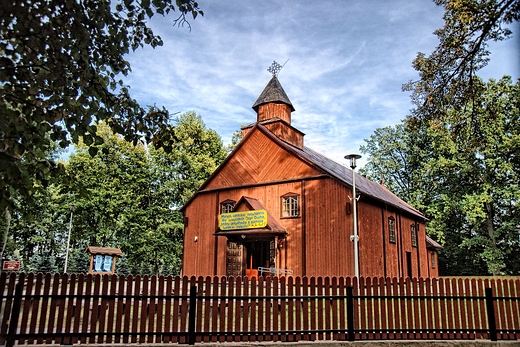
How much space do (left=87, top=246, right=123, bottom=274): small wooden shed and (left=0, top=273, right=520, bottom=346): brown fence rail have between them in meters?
11.4

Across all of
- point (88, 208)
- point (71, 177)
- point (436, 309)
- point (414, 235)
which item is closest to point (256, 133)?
point (414, 235)

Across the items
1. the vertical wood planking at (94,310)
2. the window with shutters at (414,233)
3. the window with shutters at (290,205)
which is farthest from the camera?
the window with shutters at (414,233)

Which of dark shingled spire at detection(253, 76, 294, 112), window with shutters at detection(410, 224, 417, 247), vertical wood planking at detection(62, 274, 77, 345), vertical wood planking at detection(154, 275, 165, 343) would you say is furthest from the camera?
window with shutters at detection(410, 224, 417, 247)

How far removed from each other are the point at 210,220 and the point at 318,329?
1505 cm

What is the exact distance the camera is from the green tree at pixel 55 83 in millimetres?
3930

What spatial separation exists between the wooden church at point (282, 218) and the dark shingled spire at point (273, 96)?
2.4 inches

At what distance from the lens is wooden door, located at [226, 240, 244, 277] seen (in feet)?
64.0

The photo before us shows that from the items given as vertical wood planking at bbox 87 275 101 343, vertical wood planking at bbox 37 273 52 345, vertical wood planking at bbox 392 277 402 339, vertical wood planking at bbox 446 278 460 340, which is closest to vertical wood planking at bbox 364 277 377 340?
vertical wood planking at bbox 392 277 402 339

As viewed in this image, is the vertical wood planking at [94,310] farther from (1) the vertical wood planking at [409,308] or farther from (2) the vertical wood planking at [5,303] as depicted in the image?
(1) the vertical wood planking at [409,308]

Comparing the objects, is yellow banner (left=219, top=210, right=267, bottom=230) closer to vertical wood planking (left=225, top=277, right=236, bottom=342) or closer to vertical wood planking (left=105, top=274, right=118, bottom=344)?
vertical wood planking (left=225, top=277, right=236, bottom=342)

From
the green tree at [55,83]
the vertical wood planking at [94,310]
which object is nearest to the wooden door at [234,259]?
the vertical wood planking at [94,310]

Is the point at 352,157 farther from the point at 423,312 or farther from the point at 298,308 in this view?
the point at 298,308

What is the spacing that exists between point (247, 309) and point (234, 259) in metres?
12.5

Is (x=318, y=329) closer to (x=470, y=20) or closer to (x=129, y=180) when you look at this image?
(x=470, y=20)
